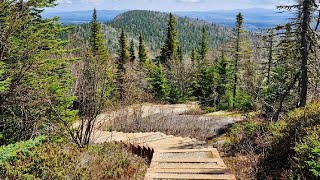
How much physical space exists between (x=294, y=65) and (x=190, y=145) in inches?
418

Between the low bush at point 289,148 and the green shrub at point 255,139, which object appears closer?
the low bush at point 289,148

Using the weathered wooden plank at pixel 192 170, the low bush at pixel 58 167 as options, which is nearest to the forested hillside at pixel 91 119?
the low bush at pixel 58 167

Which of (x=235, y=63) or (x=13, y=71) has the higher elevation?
(x=13, y=71)

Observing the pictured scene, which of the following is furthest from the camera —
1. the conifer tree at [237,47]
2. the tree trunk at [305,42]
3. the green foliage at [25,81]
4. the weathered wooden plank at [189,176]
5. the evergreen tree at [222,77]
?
the evergreen tree at [222,77]

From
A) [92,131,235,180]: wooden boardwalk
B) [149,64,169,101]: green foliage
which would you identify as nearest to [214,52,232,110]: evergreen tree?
[149,64,169,101]: green foliage

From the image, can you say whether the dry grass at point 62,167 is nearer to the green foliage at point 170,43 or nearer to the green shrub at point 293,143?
the green shrub at point 293,143

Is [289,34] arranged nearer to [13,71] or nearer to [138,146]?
[138,146]

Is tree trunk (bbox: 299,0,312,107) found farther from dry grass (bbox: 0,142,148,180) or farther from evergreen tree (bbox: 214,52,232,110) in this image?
evergreen tree (bbox: 214,52,232,110)

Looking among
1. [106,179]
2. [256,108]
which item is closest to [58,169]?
[106,179]

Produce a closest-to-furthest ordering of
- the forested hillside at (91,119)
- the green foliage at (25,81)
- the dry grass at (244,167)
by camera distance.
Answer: the forested hillside at (91,119) < the dry grass at (244,167) < the green foliage at (25,81)

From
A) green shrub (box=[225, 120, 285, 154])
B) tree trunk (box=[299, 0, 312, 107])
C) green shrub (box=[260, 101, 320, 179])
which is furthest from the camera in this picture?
tree trunk (box=[299, 0, 312, 107])

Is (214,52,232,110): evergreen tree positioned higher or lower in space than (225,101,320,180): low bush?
lower

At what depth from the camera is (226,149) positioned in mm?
8953

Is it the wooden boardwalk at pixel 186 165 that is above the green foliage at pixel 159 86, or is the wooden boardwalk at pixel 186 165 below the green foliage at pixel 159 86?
above
